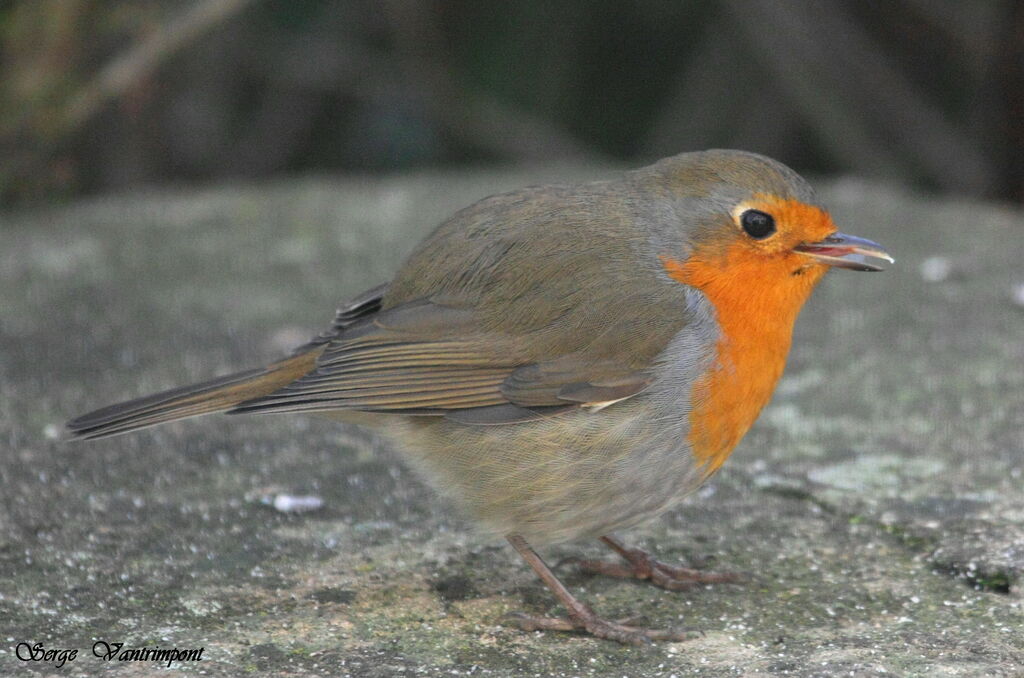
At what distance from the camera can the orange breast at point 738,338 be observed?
2.76 m

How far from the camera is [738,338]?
9.30ft

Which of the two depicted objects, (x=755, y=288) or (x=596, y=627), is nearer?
(x=596, y=627)

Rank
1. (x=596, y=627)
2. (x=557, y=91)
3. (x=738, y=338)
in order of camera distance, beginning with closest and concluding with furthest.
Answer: (x=596, y=627) → (x=738, y=338) → (x=557, y=91)

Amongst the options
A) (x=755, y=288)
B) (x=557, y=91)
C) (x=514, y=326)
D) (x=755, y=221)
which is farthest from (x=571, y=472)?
(x=557, y=91)

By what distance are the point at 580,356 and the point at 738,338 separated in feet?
1.12

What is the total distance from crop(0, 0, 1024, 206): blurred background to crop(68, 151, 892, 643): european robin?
2880 millimetres

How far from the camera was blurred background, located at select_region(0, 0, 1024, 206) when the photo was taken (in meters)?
6.03

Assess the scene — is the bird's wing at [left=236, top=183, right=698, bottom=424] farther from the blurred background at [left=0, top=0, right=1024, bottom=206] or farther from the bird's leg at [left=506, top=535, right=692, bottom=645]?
the blurred background at [left=0, top=0, right=1024, bottom=206]

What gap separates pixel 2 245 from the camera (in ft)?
15.5

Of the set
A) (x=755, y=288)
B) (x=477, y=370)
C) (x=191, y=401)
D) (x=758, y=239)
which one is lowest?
(x=191, y=401)

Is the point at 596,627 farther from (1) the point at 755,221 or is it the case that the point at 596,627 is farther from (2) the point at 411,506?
(1) the point at 755,221

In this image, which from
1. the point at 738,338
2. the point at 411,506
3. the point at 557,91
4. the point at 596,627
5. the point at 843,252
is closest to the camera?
the point at 596,627

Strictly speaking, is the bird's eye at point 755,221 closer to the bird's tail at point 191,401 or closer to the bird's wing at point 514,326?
the bird's wing at point 514,326

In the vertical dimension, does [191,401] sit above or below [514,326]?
below
